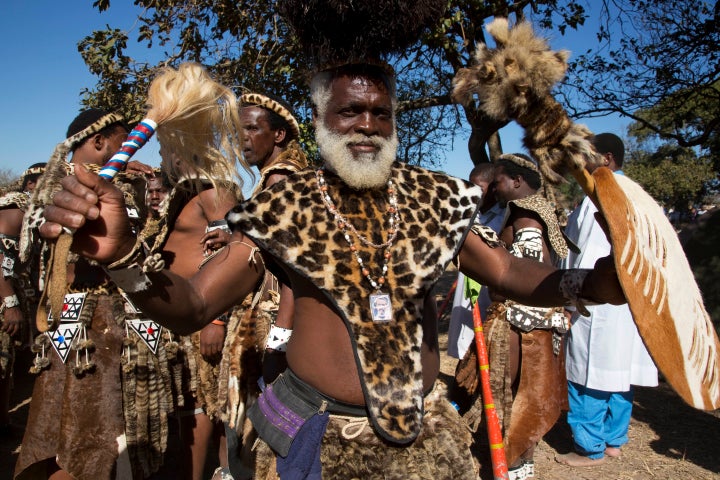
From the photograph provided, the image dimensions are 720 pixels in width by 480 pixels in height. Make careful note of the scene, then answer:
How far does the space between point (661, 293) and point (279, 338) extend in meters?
2.01

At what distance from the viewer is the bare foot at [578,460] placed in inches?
186

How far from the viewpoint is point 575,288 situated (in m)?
1.86

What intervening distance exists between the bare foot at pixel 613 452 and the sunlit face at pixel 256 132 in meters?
4.06

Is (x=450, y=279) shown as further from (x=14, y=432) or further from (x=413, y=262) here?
(x=413, y=262)

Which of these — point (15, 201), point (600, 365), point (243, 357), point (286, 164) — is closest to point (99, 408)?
point (243, 357)

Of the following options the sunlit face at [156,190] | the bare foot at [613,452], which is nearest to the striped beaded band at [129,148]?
the sunlit face at [156,190]

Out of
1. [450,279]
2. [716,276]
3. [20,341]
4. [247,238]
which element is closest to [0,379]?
[20,341]

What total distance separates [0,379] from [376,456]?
4712mm

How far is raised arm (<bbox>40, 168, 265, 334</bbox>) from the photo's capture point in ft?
4.58

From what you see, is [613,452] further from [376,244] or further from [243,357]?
[376,244]

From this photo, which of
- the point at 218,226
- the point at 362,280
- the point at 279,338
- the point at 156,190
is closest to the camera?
the point at 362,280

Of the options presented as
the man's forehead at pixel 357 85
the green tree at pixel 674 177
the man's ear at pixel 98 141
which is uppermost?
the green tree at pixel 674 177

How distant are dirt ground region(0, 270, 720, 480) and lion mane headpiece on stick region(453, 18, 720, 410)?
332 cm

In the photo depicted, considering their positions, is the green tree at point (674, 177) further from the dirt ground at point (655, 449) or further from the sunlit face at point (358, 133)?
the sunlit face at point (358, 133)
